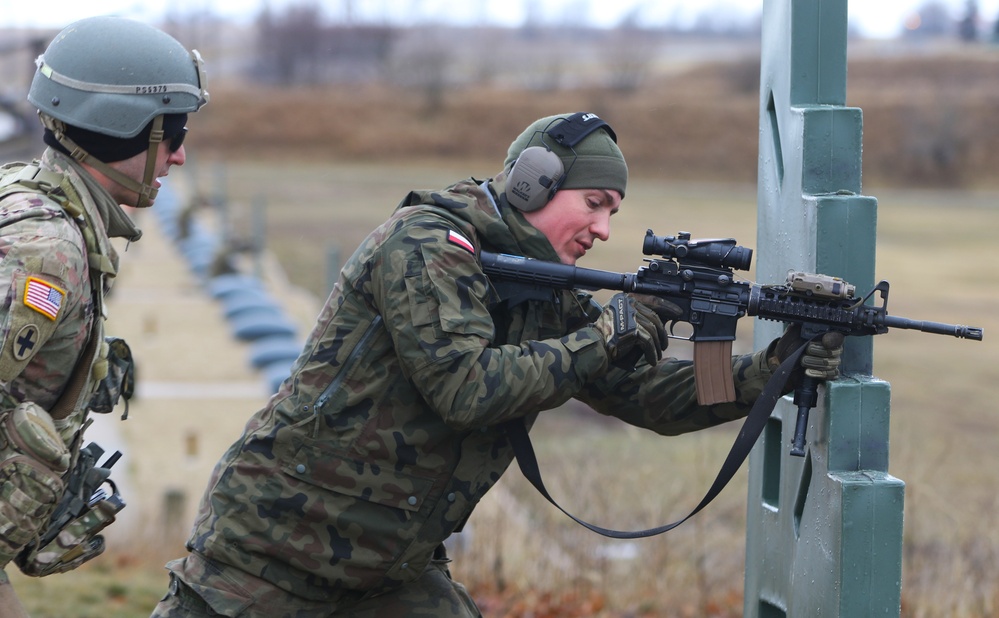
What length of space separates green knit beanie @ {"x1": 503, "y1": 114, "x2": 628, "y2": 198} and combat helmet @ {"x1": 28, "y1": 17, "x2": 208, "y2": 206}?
3.22 feet

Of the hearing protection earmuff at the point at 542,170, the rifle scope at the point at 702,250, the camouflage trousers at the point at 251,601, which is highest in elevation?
the hearing protection earmuff at the point at 542,170

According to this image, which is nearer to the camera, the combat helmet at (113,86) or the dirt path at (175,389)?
the combat helmet at (113,86)

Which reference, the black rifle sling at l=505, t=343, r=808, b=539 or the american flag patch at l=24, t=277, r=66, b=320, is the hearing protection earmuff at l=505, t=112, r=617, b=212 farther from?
the american flag patch at l=24, t=277, r=66, b=320

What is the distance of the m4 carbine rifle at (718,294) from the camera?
3541 millimetres

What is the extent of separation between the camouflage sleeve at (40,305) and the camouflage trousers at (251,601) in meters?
0.67

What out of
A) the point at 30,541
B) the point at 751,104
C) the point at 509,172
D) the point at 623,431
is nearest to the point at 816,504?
the point at 509,172

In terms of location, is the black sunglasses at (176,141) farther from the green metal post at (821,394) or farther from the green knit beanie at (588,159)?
the green metal post at (821,394)

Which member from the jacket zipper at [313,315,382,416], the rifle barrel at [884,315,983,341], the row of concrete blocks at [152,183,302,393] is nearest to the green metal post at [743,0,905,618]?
the rifle barrel at [884,315,983,341]

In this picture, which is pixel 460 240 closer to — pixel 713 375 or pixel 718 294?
pixel 718 294

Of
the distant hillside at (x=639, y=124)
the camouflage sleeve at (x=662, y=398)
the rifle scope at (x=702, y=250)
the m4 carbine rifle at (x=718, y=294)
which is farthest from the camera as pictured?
the distant hillside at (x=639, y=124)

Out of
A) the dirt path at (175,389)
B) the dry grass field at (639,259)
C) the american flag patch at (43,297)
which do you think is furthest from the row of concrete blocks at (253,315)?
the american flag patch at (43,297)

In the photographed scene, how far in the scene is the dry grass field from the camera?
22.1ft

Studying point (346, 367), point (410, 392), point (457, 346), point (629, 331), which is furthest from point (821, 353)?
point (346, 367)

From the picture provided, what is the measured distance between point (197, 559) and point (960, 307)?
21.6 meters
